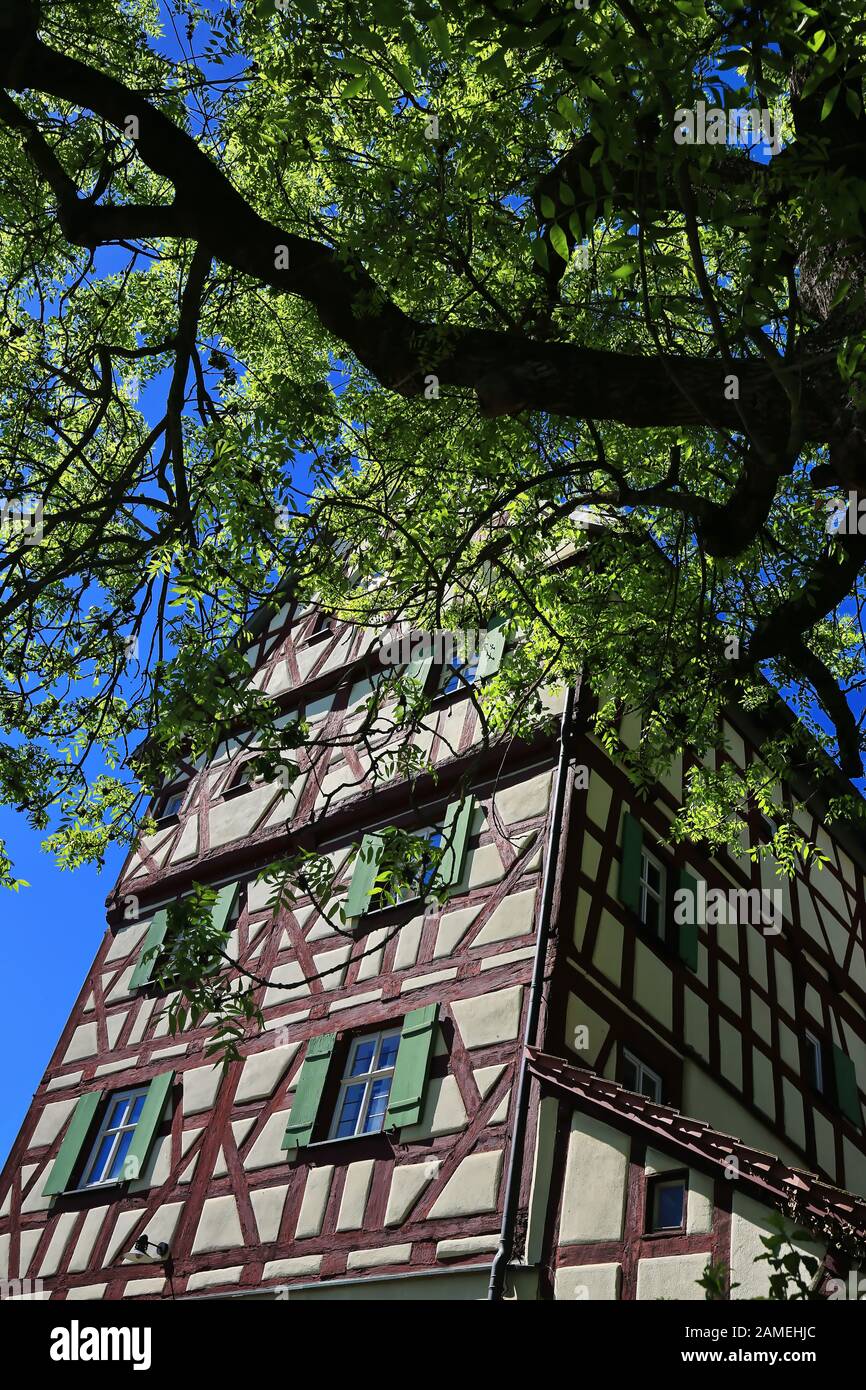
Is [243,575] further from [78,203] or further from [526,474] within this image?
[526,474]

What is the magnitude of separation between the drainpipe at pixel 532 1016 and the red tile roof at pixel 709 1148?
0.81ft

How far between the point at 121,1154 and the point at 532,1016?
5565 mm

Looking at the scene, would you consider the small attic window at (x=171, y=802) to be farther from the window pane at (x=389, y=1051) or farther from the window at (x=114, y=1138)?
the window pane at (x=389, y=1051)

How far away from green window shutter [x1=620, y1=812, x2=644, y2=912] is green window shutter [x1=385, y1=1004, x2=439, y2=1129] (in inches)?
88.1

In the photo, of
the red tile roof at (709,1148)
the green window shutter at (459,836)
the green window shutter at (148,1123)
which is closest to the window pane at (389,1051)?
the green window shutter at (459,836)

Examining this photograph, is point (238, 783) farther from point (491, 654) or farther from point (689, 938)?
point (689, 938)

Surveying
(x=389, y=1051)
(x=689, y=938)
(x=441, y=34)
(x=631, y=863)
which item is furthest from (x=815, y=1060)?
(x=441, y=34)

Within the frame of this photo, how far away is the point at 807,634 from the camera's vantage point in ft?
32.8

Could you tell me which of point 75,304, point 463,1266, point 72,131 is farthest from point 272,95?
point 463,1266

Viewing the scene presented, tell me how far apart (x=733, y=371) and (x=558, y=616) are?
13.6 ft

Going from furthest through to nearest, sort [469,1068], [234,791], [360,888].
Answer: [234,791]
[360,888]
[469,1068]

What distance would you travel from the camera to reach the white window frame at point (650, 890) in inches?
443

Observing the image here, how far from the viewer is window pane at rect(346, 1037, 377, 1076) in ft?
35.2

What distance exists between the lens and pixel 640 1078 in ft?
33.1
